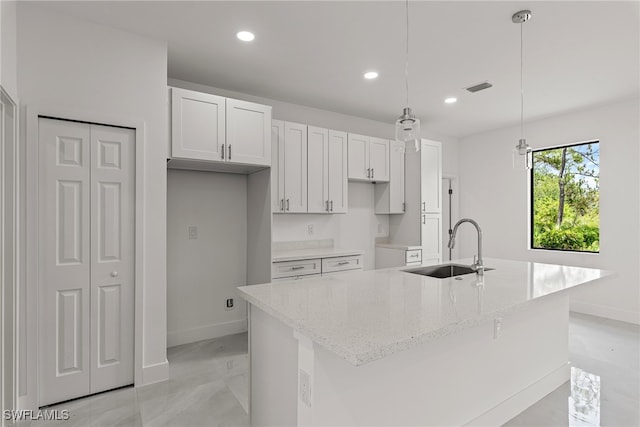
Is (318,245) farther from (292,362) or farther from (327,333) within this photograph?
(327,333)

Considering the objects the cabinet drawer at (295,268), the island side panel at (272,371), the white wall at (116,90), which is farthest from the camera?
the cabinet drawer at (295,268)

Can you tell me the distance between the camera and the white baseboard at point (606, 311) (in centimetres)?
405

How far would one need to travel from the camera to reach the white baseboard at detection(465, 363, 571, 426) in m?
2.00

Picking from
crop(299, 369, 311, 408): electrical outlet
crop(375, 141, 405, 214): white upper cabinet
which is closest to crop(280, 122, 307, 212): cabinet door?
crop(375, 141, 405, 214): white upper cabinet

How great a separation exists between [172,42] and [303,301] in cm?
237

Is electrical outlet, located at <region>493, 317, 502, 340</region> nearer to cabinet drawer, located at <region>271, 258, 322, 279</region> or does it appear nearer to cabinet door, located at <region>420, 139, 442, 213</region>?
cabinet drawer, located at <region>271, 258, 322, 279</region>

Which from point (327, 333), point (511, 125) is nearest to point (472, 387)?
point (327, 333)

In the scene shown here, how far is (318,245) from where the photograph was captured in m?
4.30

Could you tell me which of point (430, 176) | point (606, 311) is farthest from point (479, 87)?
point (606, 311)

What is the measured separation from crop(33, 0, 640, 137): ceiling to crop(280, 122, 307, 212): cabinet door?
489mm

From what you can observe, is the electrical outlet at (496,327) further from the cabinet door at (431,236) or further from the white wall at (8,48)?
the white wall at (8,48)

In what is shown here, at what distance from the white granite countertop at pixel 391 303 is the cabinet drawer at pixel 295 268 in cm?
120

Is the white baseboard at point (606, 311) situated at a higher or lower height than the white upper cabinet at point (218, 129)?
lower

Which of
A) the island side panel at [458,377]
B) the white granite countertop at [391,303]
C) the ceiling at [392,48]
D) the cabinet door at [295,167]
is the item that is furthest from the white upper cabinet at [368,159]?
the island side panel at [458,377]
